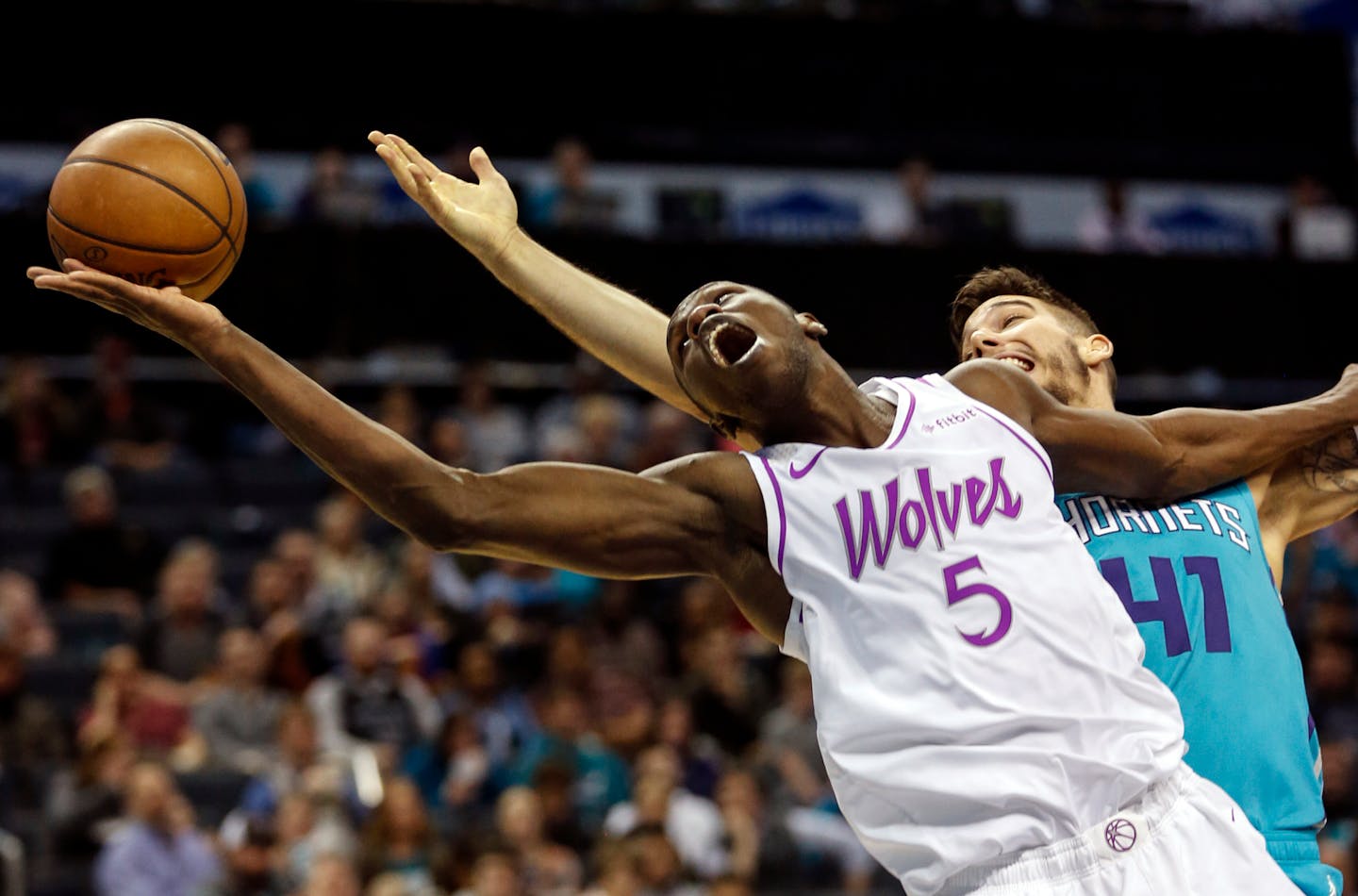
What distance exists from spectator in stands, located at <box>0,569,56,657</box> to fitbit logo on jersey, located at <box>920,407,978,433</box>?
7.95m

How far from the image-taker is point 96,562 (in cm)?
1123

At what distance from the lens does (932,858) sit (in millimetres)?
3088

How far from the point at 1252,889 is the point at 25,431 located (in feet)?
35.4

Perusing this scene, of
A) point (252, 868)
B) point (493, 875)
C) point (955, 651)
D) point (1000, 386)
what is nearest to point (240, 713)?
point (252, 868)

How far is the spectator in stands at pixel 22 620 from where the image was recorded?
1017cm

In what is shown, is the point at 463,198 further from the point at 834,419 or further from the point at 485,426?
the point at 485,426

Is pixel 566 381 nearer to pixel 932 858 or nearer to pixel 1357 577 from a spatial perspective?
pixel 1357 577

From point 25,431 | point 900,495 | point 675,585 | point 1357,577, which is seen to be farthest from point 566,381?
point 900,495

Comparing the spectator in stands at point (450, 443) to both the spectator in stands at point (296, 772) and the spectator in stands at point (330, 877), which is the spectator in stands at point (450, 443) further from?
the spectator in stands at point (330, 877)

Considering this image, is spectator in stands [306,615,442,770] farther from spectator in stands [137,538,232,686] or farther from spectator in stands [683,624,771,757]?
spectator in stands [683,624,771,757]

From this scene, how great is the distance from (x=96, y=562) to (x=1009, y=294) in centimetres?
853

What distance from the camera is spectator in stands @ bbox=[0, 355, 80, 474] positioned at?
12.2 metres

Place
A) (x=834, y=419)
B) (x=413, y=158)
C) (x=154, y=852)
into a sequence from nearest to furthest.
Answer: (x=834, y=419)
(x=413, y=158)
(x=154, y=852)

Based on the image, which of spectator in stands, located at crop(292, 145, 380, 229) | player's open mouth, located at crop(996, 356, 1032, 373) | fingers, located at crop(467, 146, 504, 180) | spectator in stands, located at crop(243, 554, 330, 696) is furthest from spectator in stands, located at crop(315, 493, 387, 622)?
player's open mouth, located at crop(996, 356, 1032, 373)
